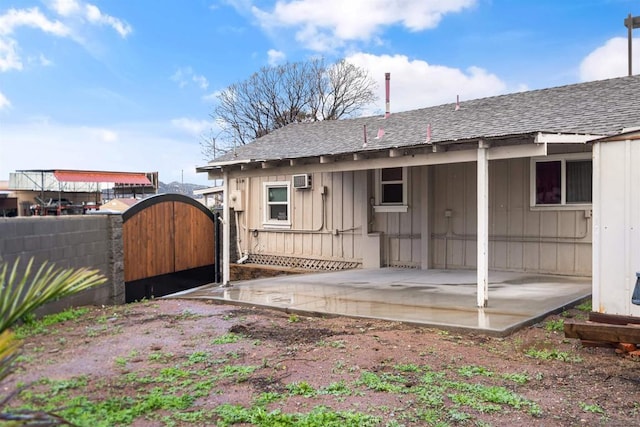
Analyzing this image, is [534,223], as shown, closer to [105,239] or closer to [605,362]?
[605,362]

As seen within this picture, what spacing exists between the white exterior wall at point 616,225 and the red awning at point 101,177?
2406cm

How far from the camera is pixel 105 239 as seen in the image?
850 cm

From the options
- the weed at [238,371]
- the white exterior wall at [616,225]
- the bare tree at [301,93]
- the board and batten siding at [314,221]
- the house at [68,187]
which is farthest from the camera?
the bare tree at [301,93]

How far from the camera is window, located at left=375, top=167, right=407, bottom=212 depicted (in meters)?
11.3

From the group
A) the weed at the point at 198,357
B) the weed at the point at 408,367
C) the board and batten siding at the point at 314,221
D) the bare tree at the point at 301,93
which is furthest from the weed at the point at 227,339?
the bare tree at the point at 301,93

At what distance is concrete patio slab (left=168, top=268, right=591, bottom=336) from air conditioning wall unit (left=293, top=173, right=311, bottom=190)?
288 centimetres

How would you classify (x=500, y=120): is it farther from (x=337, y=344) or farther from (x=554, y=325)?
(x=337, y=344)

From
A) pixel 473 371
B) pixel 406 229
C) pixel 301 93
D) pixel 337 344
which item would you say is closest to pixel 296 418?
pixel 473 371

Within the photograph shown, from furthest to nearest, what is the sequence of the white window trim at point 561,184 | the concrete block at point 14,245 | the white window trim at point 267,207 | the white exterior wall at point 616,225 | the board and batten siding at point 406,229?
1. the white window trim at point 267,207
2. the board and batten siding at point 406,229
3. the white window trim at point 561,184
4. the concrete block at point 14,245
5. the white exterior wall at point 616,225

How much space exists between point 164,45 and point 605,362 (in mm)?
20388

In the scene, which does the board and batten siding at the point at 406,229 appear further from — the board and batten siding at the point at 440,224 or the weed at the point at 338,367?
the weed at the point at 338,367

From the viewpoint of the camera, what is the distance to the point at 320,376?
14.0 feet

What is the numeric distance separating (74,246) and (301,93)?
2602 cm

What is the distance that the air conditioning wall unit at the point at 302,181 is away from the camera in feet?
42.2
